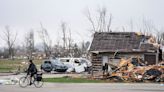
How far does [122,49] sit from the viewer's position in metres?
49.1

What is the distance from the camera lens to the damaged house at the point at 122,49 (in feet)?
158

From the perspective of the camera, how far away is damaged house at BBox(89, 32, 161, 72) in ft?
158

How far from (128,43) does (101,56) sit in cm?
401

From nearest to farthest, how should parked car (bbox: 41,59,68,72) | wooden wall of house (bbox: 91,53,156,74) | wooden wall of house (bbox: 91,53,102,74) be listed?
wooden wall of house (bbox: 91,53,156,74), wooden wall of house (bbox: 91,53,102,74), parked car (bbox: 41,59,68,72)

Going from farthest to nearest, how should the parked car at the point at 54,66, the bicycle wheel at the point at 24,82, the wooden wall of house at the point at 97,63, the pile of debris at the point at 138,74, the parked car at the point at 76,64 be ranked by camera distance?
the parked car at the point at 54,66 < the parked car at the point at 76,64 < the wooden wall of house at the point at 97,63 < the pile of debris at the point at 138,74 < the bicycle wheel at the point at 24,82

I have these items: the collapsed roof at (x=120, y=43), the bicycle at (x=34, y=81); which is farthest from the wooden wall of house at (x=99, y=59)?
the bicycle at (x=34, y=81)

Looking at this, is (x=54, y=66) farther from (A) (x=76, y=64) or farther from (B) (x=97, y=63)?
(B) (x=97, y=63)

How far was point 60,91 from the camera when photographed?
24.5m

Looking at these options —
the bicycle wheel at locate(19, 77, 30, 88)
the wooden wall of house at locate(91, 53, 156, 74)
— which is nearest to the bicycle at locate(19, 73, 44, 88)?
the bicycle wheel at locate(19, 77, 30, 88)

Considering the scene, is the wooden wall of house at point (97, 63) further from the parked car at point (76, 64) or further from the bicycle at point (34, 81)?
the bicycle at point (34, 81)

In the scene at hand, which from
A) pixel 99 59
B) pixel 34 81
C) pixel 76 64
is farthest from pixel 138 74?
pixel 76 64

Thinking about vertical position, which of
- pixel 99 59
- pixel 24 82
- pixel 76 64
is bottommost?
pixel 76 64

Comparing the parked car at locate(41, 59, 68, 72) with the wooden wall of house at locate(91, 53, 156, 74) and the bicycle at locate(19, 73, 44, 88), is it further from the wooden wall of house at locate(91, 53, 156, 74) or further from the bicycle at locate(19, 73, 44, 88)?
the bicycle at locate(19, 73, 44, 88)

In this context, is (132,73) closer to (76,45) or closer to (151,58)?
(151,58)
